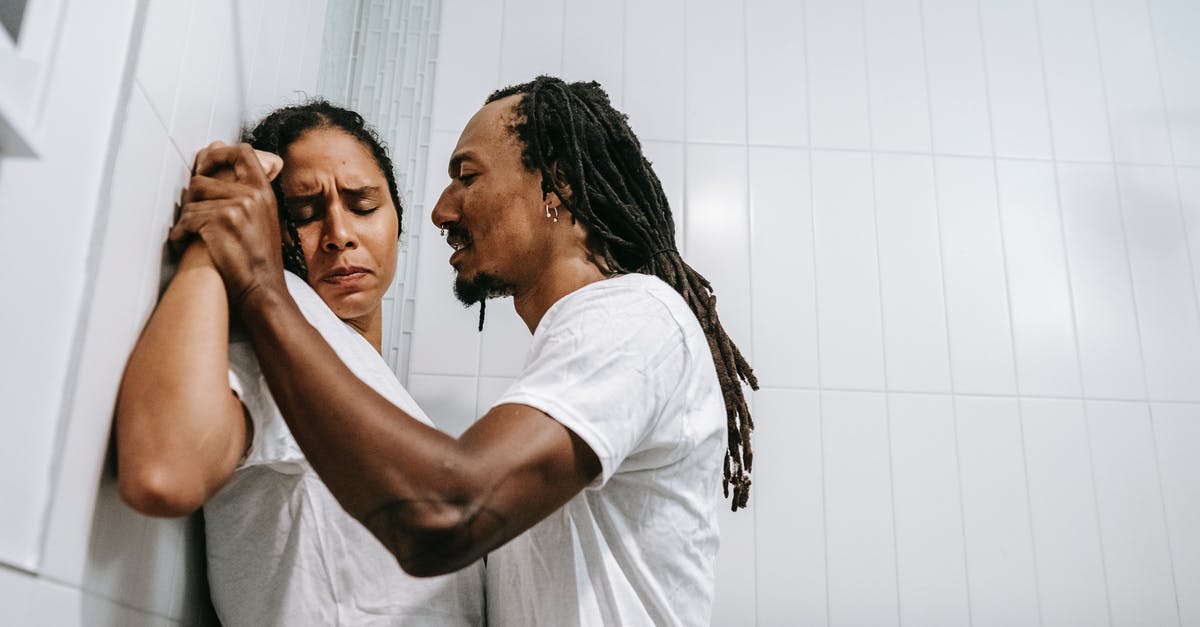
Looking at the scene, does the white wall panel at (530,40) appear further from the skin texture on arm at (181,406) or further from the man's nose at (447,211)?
the skin texture on arm at (181,406)

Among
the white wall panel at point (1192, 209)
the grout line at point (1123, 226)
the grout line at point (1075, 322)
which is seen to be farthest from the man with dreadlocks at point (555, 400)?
the white wall panel at point (1192, 209)

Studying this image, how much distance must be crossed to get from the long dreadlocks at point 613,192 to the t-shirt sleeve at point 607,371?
276 millimetres

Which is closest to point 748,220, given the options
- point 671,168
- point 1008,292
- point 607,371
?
point 671,168

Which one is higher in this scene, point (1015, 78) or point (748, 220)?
point (1015, 78)

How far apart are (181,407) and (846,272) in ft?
4.38

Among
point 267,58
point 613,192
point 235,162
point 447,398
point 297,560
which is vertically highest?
point 267,58

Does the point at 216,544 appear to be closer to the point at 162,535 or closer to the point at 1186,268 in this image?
the point at 162,535

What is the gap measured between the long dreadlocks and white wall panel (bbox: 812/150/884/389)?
1.66ft

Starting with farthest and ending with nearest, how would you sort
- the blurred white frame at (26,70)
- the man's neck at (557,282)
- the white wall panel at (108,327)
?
the man's neck at (557,282) < the white wall panel at (108,327) < the blurred white frame at (26,70)

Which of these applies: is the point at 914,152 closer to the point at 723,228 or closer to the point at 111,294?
the point at 723,228

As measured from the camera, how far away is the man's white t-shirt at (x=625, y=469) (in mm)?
779

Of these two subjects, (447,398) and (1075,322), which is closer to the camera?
(447,398)

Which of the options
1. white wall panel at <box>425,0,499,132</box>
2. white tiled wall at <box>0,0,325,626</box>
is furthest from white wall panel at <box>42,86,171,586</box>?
white wall panel at <box>425,0,499,132</box>

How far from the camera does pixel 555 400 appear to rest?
75cm
